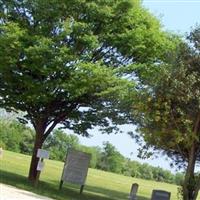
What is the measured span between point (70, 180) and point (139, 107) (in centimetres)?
754

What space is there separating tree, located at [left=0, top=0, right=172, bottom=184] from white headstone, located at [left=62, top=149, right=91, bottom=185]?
2.15m

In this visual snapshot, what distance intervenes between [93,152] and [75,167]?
3916 inches

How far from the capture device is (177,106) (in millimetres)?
26094

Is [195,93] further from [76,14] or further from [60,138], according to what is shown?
[60,138]

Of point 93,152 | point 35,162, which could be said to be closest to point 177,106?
point 35,162

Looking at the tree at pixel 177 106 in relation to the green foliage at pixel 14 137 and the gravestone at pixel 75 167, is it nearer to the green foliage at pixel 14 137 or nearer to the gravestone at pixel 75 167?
the gravestone at pixel 75 167

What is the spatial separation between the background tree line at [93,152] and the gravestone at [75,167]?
7390cm

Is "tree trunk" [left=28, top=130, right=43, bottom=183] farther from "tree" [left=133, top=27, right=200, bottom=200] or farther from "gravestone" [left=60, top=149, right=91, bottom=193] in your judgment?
"tree" [left=133, top=27, right=200, bottom=200]

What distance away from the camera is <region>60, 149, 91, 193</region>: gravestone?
32.4m

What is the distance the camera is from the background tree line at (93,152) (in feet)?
362

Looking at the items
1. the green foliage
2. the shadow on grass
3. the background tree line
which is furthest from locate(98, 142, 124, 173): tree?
the shadow on grass

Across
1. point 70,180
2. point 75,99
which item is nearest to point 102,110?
point 75,99

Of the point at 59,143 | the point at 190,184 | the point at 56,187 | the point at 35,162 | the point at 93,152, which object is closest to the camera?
the point at 190,184

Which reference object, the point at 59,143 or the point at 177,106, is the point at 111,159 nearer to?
the point at 59,143
